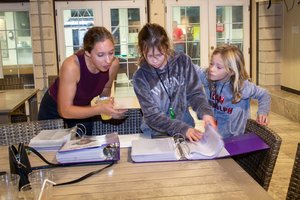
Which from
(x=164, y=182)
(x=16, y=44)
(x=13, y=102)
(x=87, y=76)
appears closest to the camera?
(x=164, y=182)

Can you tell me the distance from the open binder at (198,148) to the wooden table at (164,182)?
0.03 m

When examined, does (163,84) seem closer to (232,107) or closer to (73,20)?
(232,107)

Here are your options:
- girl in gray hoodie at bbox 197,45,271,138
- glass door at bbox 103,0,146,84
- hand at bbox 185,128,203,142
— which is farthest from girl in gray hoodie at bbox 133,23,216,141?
glass door at bbox 103,0,146,84

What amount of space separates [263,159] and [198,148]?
12.5 inches

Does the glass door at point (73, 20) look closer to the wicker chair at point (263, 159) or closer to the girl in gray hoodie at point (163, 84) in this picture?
the girl in gray hoodie at point (163, 84)


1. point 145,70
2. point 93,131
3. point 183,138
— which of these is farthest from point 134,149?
point 93,131

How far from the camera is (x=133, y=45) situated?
6.84m

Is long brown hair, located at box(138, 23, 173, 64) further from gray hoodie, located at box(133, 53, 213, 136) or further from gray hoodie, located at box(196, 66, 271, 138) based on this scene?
gray hoodie, located at box(196, 66, 271, 138)

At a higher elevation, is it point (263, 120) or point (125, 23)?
point (125, 23)

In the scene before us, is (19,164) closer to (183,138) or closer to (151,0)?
(183,138)

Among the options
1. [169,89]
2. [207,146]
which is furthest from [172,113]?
[207,146]

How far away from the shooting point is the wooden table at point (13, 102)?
3393 mm

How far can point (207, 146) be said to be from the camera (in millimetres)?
1715

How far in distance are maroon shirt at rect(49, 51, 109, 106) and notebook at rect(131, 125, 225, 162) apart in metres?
0.57
